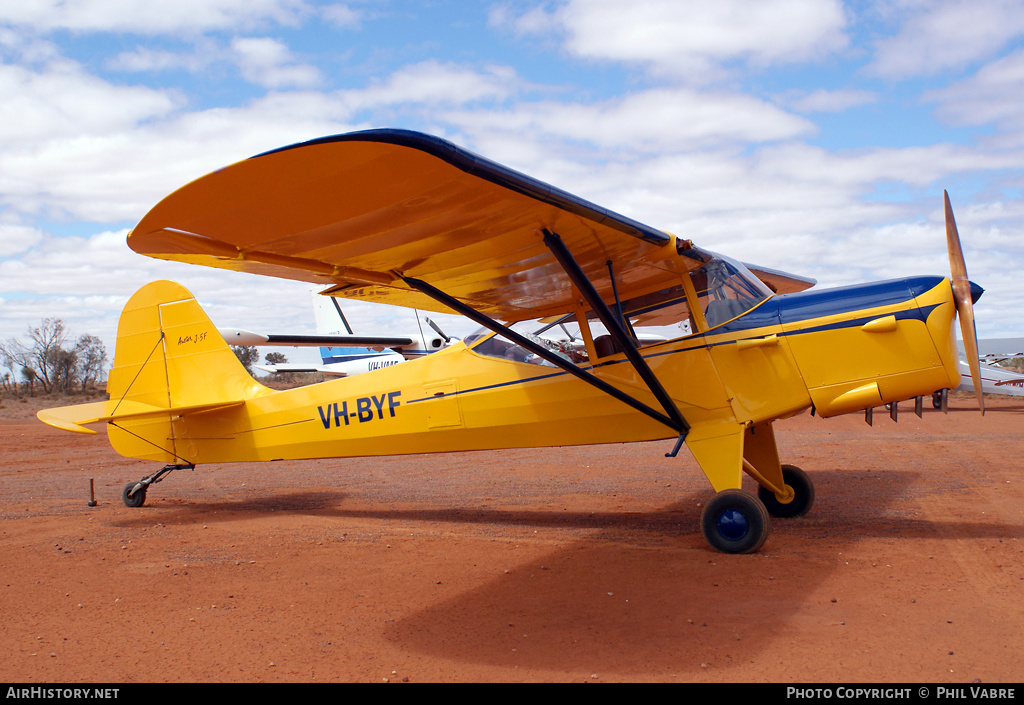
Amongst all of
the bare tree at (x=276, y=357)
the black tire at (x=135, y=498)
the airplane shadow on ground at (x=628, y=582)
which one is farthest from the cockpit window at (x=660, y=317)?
the bare tree at (x=276, y=357)

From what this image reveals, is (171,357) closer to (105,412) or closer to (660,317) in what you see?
(105,412)

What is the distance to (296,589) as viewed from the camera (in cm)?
504

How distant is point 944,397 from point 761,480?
1846mm

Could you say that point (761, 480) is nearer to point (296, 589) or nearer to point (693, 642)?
point (693, 642)

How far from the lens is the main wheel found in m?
5.41

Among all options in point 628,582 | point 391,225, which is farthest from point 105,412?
point 628,582

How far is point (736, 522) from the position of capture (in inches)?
217

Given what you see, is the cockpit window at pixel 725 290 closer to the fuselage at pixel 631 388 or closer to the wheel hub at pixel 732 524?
the fuselage at pixel 631 388

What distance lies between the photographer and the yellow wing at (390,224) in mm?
3328

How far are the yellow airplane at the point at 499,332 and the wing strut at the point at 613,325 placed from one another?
2cm

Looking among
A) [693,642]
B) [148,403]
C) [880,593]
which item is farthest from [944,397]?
[148,403]

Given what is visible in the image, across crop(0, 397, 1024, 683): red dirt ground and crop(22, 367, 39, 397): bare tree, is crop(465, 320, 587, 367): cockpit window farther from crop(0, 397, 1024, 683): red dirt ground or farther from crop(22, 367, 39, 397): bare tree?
crop(22, 367, 39, 397): bare tree

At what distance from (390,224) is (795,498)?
5.43 m
